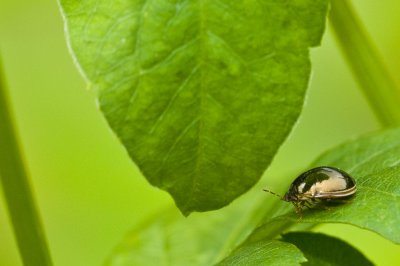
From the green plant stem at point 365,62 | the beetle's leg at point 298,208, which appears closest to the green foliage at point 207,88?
the beetle's leg at point 298,208

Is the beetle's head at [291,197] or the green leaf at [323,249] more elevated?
the beetle's head at [291,197]

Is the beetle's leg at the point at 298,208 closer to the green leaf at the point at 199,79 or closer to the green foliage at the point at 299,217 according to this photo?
the green foliage at the point at 299,217

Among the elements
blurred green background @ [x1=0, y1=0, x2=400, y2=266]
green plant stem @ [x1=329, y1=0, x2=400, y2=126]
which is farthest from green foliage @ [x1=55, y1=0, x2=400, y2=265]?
blurred green background @ [x1=0, y1=0, x2=400, y2=266]

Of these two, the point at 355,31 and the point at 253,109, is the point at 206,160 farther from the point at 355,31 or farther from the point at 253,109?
the point at 355,31

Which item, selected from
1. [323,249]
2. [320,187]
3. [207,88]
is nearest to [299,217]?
[323,249]

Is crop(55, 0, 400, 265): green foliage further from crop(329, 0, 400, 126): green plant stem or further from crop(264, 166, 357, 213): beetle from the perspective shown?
crop(329, 0, 400, 126): green plant stem

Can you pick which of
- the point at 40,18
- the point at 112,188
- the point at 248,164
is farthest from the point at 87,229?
the point at 248,164
